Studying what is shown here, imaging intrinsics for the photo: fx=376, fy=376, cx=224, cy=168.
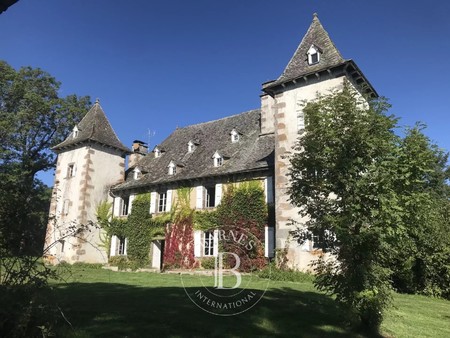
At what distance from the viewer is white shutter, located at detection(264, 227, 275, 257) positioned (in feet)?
60.0

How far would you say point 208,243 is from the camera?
21406 millimetres

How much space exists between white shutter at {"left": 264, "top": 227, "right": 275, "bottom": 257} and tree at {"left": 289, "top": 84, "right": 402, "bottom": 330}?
10225 mm

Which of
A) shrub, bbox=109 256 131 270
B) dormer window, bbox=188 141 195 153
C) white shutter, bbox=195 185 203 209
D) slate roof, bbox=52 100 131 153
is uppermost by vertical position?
slate roof, bbox=52 100 131 153

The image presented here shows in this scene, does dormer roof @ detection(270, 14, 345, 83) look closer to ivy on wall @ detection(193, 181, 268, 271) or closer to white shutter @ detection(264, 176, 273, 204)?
white shutter @ detection(264, 176, 273, 204)

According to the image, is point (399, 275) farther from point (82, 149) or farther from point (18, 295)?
point (82, 149)

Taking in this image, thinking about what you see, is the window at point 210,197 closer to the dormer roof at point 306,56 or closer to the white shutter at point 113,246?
the dormer roof at point 306,56

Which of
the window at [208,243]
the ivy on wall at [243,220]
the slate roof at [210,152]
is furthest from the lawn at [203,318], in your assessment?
the slate roof at [210,152]

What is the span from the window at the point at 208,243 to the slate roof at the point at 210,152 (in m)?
3.30

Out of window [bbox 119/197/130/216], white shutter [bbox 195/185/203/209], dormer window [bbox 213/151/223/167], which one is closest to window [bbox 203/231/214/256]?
white shutter [bbox 195/185/203/209]

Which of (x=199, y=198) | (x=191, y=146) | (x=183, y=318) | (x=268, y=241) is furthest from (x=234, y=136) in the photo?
(x=183, y=318)

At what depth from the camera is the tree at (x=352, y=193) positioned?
7152mm

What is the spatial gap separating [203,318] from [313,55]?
15031mm

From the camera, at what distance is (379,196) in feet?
23.3

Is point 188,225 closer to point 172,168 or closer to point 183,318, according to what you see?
point 172,168
